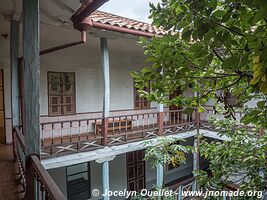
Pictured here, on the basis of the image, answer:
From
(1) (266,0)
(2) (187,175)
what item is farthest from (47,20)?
(2) (187,175)

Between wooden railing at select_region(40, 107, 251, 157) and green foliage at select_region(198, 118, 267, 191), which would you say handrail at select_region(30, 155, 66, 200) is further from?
wooden railing at select_region(40, 107, 251, 157)

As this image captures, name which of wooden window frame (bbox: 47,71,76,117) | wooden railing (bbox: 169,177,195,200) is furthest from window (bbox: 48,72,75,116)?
wooden railing (bbox: 169,177,195,200)

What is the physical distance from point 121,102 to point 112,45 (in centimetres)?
221

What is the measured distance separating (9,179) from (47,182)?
217 cm

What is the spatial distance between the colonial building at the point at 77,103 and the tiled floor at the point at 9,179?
0.33 feet

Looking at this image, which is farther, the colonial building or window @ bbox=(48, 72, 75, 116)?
window @ bbox=(48, 72, 75, 116)

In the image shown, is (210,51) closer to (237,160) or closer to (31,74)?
(31,74)

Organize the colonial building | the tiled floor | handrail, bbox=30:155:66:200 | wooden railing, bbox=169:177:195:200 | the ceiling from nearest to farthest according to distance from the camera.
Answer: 1. handrail, bbox=30:155:66:200
2. the colonial building
3. the tiled floor
4. the ceiling
5. wooden railing, bbox=169:177:195:200

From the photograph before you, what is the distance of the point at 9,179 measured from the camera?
129 inches

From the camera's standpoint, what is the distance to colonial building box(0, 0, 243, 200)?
2557 mm

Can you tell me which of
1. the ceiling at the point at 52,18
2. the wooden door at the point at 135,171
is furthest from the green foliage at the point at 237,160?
the wooden door at the point at 135,171

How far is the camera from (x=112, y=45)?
7098mm

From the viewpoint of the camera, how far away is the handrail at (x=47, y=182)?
1.39 metres

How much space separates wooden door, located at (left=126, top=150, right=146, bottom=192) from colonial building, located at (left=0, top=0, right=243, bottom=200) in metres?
0.04
